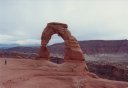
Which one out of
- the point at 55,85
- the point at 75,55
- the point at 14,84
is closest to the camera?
the point at 14,84

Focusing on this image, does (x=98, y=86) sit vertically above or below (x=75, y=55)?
below

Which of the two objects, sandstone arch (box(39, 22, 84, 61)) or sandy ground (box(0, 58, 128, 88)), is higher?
sandstone arch (box(39, 22, 84, 61))

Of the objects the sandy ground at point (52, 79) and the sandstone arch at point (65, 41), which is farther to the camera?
the sandstone arch at point (65, 41)

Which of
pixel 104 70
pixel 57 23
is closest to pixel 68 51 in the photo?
pixel 57 23

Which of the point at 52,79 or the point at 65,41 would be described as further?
the point at 65,41

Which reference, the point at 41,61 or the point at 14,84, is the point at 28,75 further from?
the point at 41,61

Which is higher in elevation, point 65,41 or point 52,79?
point 65,41

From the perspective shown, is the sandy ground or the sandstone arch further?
the sandstone arch

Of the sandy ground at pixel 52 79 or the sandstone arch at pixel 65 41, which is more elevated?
the sandstone arch at pixel 65 41
